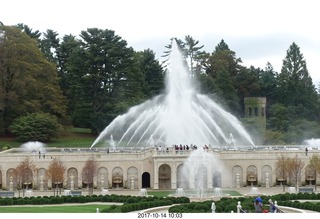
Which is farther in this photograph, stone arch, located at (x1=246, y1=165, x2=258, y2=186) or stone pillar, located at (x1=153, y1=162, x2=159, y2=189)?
stone arch, located at (x1=246, y1=165, x2=258, y2=186)

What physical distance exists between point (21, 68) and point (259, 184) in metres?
35.4

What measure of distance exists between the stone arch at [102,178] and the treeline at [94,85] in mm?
22216

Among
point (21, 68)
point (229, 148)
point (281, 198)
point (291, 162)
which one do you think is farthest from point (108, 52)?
point (281, 198)

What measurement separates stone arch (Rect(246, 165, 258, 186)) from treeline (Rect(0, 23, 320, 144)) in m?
23.8

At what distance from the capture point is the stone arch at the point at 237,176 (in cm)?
7394

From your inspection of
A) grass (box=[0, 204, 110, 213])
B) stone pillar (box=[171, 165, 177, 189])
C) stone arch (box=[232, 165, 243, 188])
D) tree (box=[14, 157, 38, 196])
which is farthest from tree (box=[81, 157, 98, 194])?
grass (box=[0, 204, 110, 213])

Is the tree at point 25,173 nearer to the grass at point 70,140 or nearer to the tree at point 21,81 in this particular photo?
the grass at point 70,140

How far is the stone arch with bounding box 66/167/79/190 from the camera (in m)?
74.0

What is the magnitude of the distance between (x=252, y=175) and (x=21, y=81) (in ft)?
109

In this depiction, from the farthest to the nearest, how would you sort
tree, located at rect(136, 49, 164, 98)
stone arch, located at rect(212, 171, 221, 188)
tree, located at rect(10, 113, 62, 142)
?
tree, located at rect(136, 49, 164, 98), tree, located at rect(10, 113, 62, 142), stone arch, located at rect(212, 171, 221, 188)

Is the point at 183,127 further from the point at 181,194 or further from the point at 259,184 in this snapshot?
the point at 181,194

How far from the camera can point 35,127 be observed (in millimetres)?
91812

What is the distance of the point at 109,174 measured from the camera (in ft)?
245

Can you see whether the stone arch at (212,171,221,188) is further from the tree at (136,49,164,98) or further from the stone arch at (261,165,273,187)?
the tree at (136,49,164,98)
